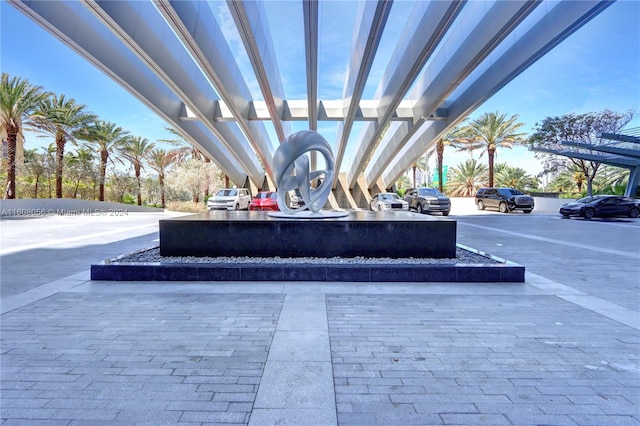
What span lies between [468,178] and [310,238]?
42.9m

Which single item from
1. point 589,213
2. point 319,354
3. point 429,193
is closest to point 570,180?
point 589,213

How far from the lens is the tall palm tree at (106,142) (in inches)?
1102

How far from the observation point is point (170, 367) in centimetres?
305

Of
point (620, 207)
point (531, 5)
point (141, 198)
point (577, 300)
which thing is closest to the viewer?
point (577, 300)

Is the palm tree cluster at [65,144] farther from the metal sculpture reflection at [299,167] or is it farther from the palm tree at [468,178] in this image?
the palm tree at [468,178]

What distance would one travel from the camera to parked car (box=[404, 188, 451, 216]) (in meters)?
21.8

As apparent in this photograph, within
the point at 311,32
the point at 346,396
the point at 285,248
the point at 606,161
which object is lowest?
the point at 346,396

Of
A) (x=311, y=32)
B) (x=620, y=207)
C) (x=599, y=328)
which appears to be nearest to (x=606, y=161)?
(x=620, y=207)

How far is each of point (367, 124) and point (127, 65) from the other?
15575 mm

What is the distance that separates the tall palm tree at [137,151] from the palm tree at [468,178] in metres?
39.8

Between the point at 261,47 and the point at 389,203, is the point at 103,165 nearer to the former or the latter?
the point at 261,47

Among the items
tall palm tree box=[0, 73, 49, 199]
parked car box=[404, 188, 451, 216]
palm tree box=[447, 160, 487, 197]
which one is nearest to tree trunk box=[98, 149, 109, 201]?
tall palm tree box=[0, 73, 49, 199]

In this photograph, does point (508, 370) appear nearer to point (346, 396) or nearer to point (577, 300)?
point (346, 396)

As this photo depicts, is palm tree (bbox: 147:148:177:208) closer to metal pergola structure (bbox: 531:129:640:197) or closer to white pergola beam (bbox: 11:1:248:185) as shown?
white pergola beam (bbox: 11:1:248:185)
